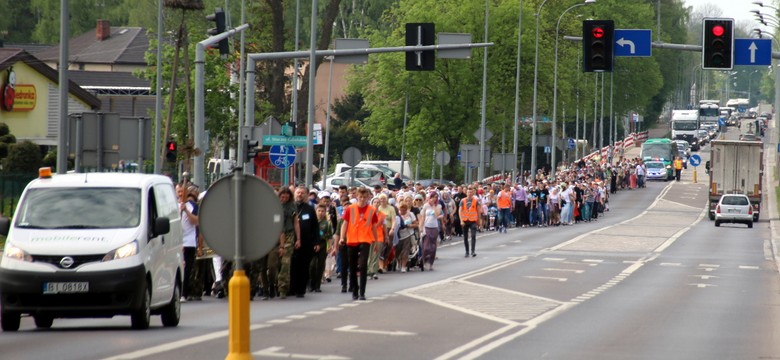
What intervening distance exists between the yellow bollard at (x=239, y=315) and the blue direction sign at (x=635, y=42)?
92.1 feet

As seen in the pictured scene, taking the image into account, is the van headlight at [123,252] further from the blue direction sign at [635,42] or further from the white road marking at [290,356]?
the blue direction sign at [635,42]

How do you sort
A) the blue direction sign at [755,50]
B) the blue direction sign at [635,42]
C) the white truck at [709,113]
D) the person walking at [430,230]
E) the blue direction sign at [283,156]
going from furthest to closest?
the white truck at [709,113] < the blue direction sign at [635,42] < the blue direction sign at [755,50] < the blue direction sign at [283,156] < the person walking at [430,230]

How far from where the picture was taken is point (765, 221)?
7106 cm

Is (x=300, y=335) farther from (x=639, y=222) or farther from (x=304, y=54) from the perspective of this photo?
(x=639, y=222)

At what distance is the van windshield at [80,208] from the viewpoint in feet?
58.2

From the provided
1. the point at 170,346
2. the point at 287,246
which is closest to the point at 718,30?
the point at 287,246

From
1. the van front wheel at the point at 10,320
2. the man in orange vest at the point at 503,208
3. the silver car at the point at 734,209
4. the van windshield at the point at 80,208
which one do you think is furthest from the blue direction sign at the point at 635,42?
the silver car at the point at 734,209

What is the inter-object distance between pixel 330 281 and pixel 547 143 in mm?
44909

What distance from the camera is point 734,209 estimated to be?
6525 centimetres

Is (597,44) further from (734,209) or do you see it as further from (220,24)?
(734,209)

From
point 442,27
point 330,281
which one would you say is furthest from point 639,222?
Answer: point 330,281

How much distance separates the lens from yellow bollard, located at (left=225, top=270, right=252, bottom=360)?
11133 mm

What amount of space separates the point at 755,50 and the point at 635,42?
107 inches

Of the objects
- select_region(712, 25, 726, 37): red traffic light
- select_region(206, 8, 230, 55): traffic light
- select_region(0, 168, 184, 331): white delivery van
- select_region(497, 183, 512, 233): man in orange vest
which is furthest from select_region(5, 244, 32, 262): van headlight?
select_region(497, 183, 512, 233): man in orange vest
